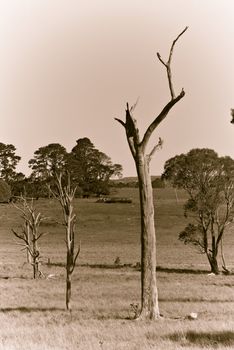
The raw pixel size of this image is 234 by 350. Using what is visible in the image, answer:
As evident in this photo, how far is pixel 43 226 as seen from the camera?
7088 centimetres

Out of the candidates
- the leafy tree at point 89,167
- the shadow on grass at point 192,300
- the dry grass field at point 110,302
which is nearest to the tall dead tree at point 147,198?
the dry grass field at point 110,302

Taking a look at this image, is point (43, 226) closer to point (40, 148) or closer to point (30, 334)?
point (40, 148)

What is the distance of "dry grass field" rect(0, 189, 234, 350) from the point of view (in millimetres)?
12555

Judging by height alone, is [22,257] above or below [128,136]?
below

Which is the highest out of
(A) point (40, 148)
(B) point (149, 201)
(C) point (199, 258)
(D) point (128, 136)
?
(A) point (40, 148)

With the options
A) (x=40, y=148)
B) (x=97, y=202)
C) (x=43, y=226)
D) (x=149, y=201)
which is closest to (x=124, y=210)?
(x=97, y=202)

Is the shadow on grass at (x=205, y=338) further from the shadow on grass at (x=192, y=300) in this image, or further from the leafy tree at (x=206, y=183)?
the leafy tree at (x=206, y=183)

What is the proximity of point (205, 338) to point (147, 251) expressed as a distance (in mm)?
4265

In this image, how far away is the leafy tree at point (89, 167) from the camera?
9944 cm

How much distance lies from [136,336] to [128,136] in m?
6.03

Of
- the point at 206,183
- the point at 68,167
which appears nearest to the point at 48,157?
the point at 68,167

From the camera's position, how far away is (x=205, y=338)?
12.6m

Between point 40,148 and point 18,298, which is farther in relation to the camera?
point 40,148

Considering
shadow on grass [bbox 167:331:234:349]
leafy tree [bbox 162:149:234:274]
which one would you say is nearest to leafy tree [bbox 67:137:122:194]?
leafy tree [bbox 162:149:234:274]
